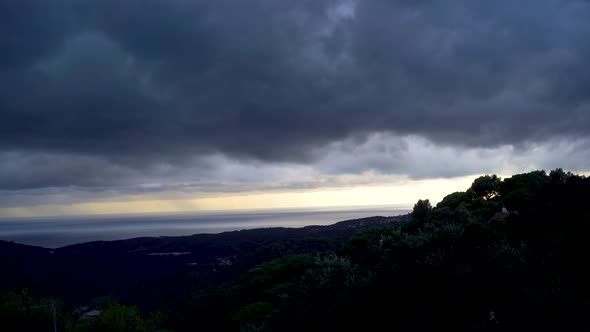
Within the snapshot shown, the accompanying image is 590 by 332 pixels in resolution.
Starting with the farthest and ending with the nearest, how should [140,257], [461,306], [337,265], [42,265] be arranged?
[140,257] < [42,265] < [337,265] < [461,306]

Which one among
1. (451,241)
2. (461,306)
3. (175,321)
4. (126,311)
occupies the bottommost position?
(175,321)

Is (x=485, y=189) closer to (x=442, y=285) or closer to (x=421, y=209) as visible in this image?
(x=421, y=209)

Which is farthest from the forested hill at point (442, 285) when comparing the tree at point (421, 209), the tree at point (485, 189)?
the tree at point (485, 189)

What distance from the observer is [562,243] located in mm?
17547

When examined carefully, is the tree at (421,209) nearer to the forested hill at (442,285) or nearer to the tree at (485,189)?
the forested hill at (442,285)

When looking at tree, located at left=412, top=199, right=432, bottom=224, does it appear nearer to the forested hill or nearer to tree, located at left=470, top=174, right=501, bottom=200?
the forested hill

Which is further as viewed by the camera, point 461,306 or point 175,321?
point 175,321

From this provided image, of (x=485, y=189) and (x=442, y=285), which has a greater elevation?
(x=485, y=189)

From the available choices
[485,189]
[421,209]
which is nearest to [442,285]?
[421,209]

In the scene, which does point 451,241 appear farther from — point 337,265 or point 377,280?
point 337,265

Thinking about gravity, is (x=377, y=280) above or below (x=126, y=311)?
above

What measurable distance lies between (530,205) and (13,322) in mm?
30689

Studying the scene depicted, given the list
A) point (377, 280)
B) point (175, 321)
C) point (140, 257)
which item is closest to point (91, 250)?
point (140, 257)

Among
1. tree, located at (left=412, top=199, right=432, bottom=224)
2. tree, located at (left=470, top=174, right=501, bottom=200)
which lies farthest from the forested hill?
tree, located at (left=470, top=174, right=501, bottom=200)
